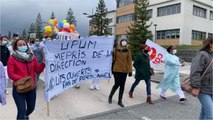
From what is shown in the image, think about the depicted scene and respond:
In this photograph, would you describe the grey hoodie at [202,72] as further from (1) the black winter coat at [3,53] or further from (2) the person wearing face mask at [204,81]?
Result: (1) the black winter coat at [3,53]

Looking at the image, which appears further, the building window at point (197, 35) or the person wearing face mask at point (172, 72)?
the building window at point (197, 35)

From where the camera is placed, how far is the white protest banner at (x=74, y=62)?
19.3 ft

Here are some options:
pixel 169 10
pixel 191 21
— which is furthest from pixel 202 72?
pixel 169 10

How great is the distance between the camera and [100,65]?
7.50 m

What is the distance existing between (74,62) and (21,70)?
2.40 m

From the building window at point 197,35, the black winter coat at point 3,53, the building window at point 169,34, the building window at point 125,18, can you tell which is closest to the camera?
the black winter coat at point 3,53

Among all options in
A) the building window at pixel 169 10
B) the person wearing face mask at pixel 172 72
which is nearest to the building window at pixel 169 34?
the building window at pixel 169 10

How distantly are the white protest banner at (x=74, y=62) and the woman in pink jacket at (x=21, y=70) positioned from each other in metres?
1.04

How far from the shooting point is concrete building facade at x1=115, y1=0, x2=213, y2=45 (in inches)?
1652

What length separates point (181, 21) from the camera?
41750 mm

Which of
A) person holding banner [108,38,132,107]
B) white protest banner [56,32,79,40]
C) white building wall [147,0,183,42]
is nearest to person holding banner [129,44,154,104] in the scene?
person holding banner [108,38,132,107]

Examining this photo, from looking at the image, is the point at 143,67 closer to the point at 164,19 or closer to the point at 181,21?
the point at 181,21

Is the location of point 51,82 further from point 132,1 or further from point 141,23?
point 132,1

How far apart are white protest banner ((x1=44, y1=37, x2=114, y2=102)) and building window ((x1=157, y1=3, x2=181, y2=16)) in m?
37.8
